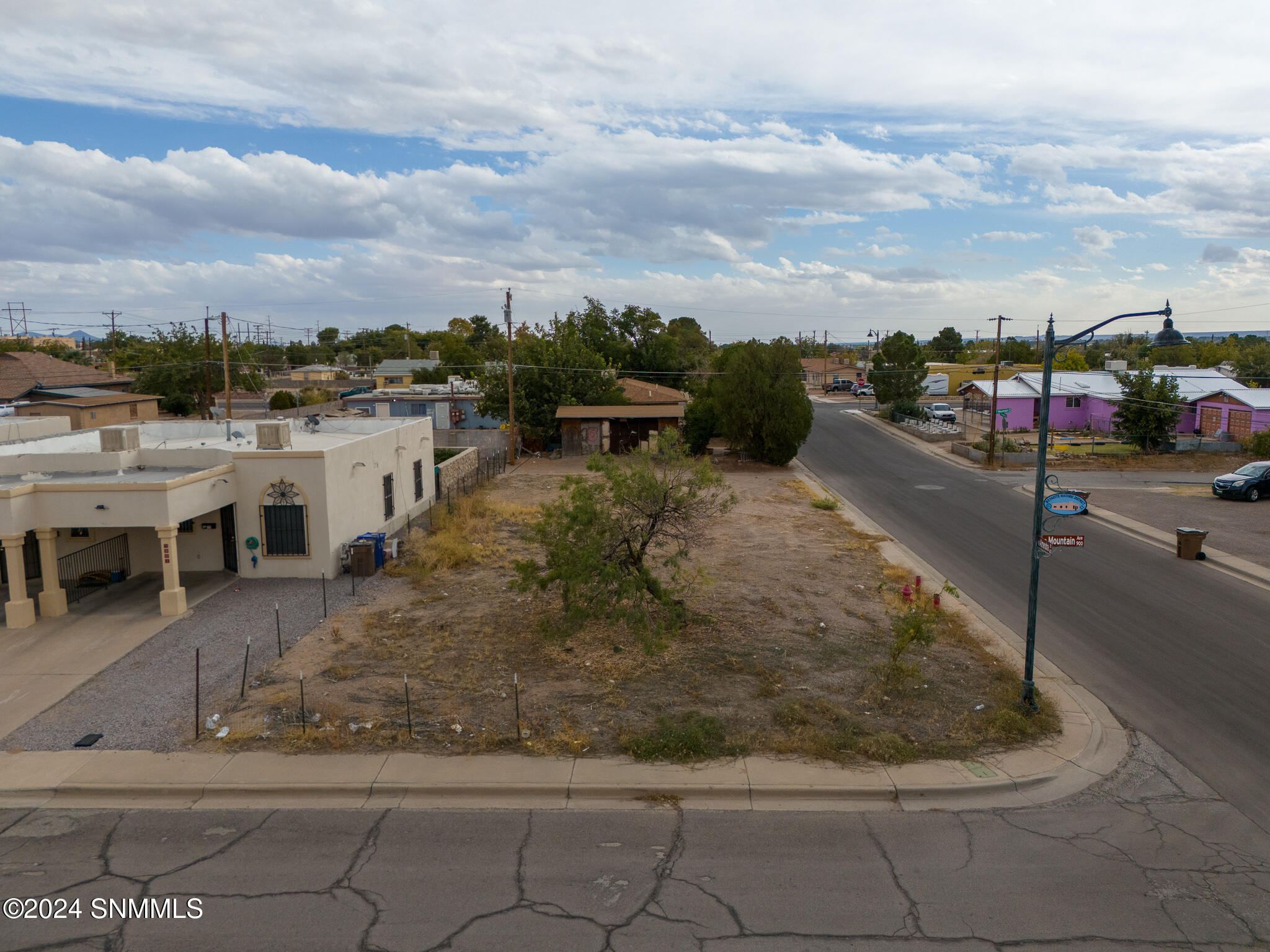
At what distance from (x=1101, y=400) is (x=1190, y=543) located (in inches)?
1423

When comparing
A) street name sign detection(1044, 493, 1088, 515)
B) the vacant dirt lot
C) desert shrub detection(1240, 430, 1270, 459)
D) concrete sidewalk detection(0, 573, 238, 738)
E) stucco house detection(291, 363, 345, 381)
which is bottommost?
concrete sidewalk detection(0, 573, 238, 738)

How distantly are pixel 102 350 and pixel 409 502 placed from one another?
141778mm

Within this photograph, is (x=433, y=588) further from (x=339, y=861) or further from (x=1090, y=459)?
(x=1090, y=459)

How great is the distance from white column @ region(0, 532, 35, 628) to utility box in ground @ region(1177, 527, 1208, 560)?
2880 cm

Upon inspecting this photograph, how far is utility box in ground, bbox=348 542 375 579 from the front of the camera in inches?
830

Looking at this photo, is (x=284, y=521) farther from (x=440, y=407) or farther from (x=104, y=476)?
(x=440, y=407)

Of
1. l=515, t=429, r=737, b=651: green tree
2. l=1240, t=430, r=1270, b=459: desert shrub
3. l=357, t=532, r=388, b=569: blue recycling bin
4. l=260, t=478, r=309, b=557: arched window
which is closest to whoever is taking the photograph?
l=515, t=429, r=737, b=651: green tree

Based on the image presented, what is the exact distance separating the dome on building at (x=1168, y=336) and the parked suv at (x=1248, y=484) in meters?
26.1

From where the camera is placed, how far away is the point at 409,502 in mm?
→ 28453

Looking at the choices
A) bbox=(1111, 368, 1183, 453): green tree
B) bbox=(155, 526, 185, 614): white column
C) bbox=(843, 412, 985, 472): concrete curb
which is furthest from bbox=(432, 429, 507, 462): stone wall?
bbox=(1111, 368, 1183, 453): green tree

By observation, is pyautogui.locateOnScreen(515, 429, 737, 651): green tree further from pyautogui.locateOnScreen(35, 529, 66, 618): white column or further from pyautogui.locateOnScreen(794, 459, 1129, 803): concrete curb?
pyautogui.locateOnScreen(35, 529, 66, 618): white column

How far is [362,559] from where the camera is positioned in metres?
21.1

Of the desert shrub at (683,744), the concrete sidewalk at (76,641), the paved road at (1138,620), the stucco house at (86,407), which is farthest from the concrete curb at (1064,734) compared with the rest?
the stucco house at (86,407)

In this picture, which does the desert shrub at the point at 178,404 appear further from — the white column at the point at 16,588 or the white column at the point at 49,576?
the white column at the point at 16,588
